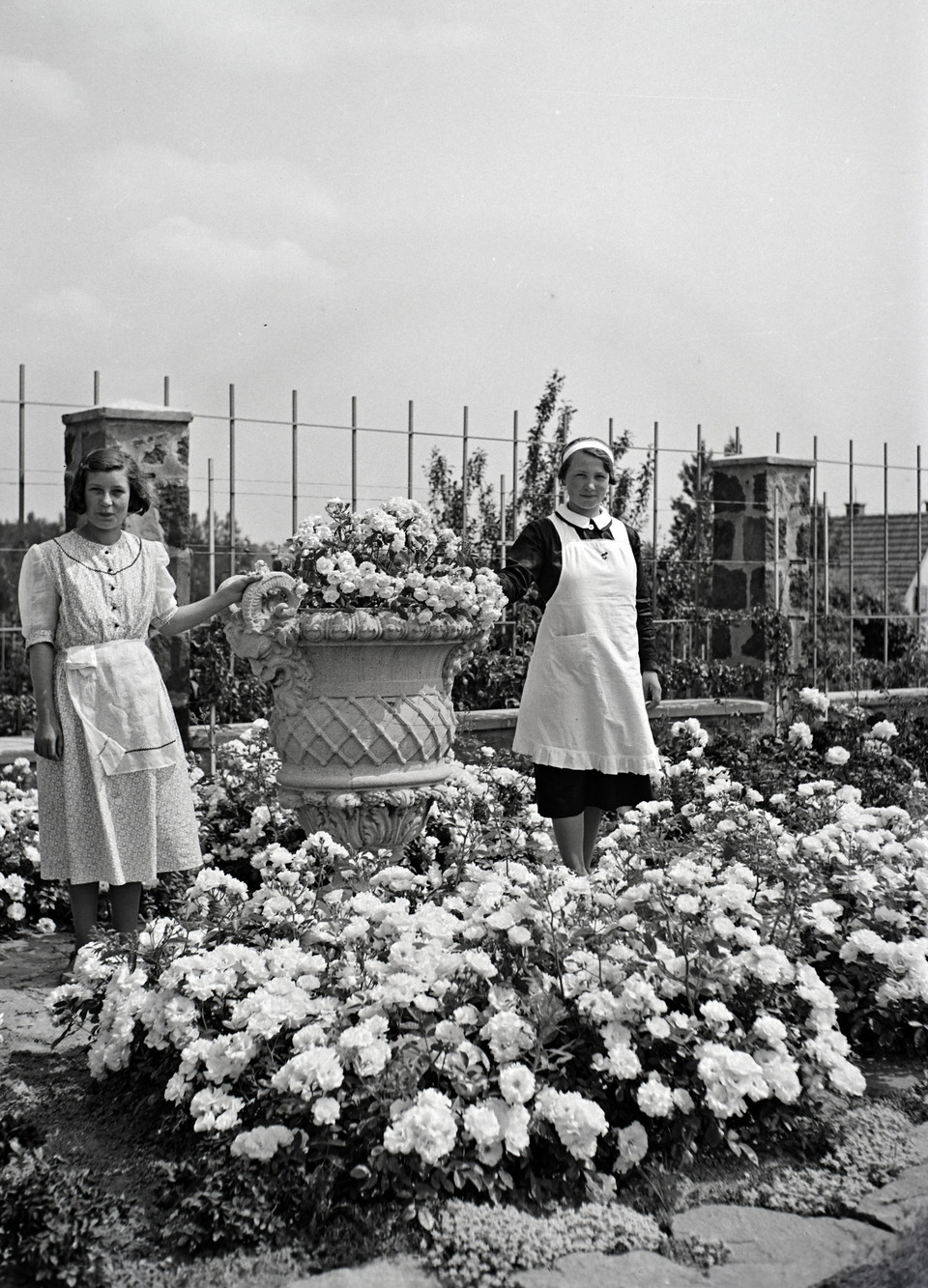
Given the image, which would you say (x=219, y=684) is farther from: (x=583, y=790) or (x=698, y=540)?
(x=698, y=540)

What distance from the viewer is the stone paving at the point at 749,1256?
186 centimetres

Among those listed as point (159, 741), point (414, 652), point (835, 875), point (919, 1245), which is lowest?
point (919, 1245)

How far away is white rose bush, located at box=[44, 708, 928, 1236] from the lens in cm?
211

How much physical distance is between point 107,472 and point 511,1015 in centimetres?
183

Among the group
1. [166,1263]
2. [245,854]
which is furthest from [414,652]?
[166,1263]

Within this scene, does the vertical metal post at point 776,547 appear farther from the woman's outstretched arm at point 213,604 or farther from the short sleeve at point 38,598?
the short sleeve at point 38,598

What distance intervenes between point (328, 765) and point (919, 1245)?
202 centimetres

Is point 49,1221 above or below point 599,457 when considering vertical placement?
below

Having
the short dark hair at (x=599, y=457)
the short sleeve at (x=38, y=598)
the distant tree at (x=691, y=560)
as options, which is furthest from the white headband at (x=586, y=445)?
the distant tree at (x=691, y=560)

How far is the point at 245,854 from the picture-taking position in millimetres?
4277

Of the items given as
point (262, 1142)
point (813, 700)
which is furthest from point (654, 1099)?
point (813, 700)

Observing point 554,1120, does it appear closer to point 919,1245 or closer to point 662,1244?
point 662,1244

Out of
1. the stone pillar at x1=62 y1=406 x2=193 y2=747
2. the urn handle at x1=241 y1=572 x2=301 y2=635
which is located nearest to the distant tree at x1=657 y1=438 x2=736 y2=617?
the stone pillar at x1=62 y1=406 x2=193 y2=747

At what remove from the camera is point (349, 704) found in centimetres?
357
